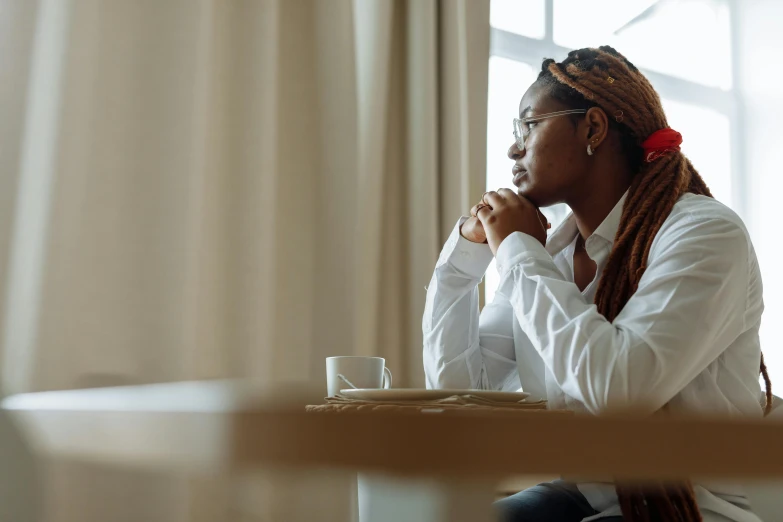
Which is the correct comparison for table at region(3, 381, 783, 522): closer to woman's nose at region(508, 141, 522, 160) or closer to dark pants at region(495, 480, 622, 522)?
dark pants at region(495, 480, 622, 522)

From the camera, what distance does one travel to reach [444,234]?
2.10m

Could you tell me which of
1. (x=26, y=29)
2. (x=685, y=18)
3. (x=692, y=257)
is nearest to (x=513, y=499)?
(x=692, y=257)

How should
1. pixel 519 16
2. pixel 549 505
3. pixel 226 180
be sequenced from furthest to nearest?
1. pixel 519 16
2. pixel 226 180
3. pixel 549 505

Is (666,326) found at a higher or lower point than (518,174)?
lower

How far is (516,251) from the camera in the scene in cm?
116

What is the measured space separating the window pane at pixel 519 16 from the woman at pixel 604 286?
49.1 inches

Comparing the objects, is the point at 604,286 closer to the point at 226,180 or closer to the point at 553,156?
the point at 553,156

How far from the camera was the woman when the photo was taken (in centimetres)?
96

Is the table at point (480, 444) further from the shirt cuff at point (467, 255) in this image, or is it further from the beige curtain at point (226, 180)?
the beige curtain at point (226, 180)

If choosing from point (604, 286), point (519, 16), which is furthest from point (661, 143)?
point (519, 16)

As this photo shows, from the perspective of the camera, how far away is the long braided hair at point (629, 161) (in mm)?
1159

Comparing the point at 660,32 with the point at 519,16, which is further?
the point at 660,32

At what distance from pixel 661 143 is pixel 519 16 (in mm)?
1526

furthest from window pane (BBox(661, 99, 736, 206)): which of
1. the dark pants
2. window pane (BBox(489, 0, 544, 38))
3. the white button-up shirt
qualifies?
the dark pants
